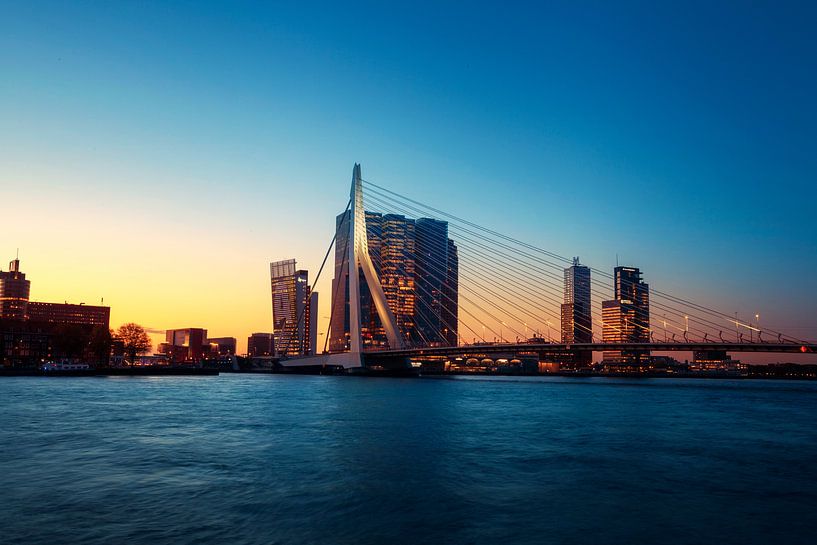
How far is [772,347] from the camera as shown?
66.1 meters

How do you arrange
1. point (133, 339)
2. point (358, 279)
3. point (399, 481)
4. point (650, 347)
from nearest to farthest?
1. point (399, 481)
2. point (650, 347)
3. point (358, 279)
4. point (133, 339)

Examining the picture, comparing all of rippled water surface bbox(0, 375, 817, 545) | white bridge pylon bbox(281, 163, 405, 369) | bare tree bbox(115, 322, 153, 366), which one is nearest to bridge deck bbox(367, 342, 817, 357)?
white bridge pylon bbox(281, 163, 405, 369)

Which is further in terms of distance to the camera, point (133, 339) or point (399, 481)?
point (133, 339)

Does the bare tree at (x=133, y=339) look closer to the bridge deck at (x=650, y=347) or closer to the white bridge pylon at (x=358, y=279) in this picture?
the white bridge pylon at (x=358, y=279)

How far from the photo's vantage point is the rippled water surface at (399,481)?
1195 cm

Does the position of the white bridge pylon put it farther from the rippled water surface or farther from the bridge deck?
the rippled water surface

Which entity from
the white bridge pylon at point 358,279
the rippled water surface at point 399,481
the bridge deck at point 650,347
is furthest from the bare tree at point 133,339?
the rippled water surface at point 399,481

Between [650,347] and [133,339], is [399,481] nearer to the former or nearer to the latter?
[650,347]

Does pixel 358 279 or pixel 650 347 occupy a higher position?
pixel 358 279

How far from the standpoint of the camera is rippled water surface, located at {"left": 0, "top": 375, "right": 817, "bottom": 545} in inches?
471

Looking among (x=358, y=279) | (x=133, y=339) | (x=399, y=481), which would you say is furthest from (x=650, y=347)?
(x=133, y=339)

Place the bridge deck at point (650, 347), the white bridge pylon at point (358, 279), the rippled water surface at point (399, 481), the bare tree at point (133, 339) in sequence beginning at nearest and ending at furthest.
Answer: the rippled water surface at point (399, 481) < the bridge deck at point (650, 347) < the white bridge pylon at point (358, 279) < the bare tree at point (133, 339)

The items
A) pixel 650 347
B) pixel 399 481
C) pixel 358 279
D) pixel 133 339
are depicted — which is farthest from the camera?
pixel 133 339

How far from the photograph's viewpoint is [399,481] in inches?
648
